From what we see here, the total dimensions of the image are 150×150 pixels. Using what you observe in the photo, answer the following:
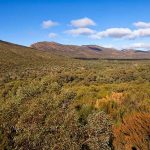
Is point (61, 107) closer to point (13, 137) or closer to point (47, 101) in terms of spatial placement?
point (47, 101)

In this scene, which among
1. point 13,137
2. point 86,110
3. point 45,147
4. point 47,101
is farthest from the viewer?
point 86,110

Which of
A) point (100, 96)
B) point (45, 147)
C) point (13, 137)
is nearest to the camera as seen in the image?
point (45, 147)

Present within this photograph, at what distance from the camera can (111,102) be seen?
28.6 m

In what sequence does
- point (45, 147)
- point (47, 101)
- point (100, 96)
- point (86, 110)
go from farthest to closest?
point (100, 96)
point (86, 110)
point (47, 101)
point (45, 147)

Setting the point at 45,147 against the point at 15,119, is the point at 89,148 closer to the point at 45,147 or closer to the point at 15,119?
the point at 45,147

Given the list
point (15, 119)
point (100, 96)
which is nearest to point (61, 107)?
point (15, 119)

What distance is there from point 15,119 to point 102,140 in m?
6.28

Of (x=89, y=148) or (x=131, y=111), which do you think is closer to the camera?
(x=89, y=148)

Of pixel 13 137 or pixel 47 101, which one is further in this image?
pixel 47 101

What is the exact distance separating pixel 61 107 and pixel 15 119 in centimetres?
Answer: 403

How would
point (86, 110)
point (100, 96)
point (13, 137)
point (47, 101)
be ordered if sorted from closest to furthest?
point (13, 137) → point (47, 101) → point (86, 110) → point (100, 96)

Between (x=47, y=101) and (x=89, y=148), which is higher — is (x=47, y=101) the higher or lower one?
the higher one

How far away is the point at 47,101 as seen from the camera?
25.0 meters

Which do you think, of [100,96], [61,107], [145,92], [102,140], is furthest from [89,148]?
[145,92]
